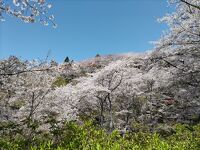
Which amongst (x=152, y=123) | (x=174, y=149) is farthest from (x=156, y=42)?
(x=152, y=123)

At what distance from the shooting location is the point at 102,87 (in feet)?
75.8

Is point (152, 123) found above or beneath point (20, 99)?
beneath

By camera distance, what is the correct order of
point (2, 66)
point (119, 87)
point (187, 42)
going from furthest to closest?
1. point (119, 87)
2. point (187, 42)
3. point (2, 66)

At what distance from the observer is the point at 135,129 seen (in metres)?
22.4

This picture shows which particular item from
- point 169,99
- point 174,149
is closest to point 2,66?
point 174,149

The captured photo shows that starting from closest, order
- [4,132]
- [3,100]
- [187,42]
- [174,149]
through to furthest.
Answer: [174,149] → [4,132] → [187,42] → [3,100]

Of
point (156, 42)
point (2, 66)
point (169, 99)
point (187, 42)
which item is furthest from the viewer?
point (169, 99)

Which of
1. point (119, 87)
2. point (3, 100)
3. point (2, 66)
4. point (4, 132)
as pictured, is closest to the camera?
point (2, 66)

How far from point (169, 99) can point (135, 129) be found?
38.2ft

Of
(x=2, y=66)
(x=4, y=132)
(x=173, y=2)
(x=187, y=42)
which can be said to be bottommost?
(x=4, y=132)

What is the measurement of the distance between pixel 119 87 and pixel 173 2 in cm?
1090

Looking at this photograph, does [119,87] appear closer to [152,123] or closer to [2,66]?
[152,123]

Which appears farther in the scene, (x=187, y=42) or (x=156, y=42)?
(x=156, y=42)

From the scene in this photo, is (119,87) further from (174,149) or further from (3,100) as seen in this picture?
(174,149)
